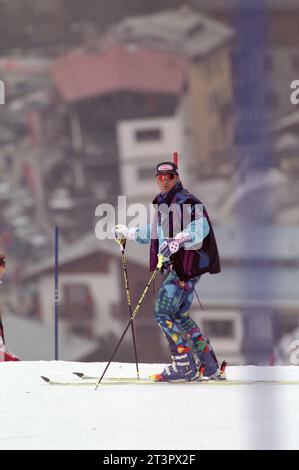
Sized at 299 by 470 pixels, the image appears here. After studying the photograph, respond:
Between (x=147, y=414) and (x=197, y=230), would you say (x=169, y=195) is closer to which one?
(x=197, y=230)

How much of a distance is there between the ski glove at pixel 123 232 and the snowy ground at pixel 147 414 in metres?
1.10

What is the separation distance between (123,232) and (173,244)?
567 mm

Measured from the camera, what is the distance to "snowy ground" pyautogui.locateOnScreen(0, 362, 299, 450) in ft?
18.8

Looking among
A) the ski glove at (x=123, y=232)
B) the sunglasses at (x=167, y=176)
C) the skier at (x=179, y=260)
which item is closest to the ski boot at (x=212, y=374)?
the skier at (x=179, y=260)

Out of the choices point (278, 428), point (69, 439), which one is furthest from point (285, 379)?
point (69, 439)

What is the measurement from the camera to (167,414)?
6.66 metres

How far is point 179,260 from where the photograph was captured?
312 inches

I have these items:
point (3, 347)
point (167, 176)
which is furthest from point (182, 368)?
point (3, 347)

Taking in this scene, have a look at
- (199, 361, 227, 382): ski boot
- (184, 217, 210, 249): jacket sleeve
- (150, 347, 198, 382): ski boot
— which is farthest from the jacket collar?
(199, 361, 227, 382): ski boot

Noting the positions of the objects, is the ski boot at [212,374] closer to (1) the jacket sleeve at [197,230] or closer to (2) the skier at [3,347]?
(1) the jacket sleeve at [197,230]

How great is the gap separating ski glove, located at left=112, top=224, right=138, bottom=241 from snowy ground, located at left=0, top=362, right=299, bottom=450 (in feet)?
3.62

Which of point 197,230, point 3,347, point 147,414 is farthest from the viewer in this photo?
point 3,347

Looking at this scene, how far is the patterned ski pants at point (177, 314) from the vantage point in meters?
8.00
